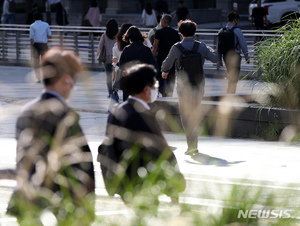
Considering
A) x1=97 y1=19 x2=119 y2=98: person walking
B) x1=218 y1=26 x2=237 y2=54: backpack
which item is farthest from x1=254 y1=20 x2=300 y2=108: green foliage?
x1=97 y1=19 x2=119 y2=98: person walking

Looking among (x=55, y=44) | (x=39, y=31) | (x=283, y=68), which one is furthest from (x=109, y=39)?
(x=55, y=44)

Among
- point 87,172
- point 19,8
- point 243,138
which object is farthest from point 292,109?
point 19,8

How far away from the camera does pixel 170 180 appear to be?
4645mm

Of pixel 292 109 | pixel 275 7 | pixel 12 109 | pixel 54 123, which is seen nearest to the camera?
pixel 54 123

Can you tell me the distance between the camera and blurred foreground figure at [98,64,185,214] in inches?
194

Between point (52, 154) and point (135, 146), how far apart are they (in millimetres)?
805

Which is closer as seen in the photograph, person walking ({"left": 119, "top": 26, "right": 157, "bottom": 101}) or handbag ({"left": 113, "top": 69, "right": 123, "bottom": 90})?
person walking ({"left": 119, "top": 26, "right": 157, "bottom": 101})

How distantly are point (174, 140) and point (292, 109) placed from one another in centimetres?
171

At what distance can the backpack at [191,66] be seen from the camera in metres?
9.84

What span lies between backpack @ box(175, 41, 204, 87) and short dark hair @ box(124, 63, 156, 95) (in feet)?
15.0

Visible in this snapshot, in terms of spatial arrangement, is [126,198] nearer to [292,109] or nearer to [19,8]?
[292,109]

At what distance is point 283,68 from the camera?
11.1 metres

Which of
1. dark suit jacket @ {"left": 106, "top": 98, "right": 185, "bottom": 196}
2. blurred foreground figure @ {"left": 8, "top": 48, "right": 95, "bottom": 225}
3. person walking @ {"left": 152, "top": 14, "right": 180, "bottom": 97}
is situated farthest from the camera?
person walking @ {"left": 152, "top": 14, "right": 180, "bottom": 97}

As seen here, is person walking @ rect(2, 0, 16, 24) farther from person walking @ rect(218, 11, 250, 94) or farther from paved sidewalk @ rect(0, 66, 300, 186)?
person walking @ rect(218, 11, 250, 94)
